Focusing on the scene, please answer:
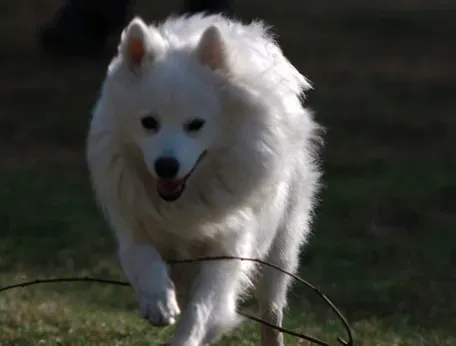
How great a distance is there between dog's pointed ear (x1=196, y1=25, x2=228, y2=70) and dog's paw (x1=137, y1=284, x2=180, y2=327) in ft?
3.42

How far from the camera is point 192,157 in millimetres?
4613

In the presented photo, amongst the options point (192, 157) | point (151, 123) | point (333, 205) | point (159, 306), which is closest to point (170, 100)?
point (151, 123)

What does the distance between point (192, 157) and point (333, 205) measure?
20.8 feet

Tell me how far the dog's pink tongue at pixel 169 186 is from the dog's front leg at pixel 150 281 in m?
0.30

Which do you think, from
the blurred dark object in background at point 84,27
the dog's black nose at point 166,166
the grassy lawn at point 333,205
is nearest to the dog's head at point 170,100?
the dog's black nose at point 166,166

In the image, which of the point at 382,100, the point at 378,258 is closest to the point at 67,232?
the point at 378,258

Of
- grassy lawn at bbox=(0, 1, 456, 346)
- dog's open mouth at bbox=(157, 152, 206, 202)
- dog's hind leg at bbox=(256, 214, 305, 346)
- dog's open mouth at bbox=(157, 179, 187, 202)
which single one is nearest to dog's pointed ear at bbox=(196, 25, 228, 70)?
dog's open mouth at bbox=(157, 152, 206, 202)

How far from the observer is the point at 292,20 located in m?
20.8

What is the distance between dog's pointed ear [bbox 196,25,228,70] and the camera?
4.75 metres

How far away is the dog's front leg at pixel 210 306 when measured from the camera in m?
4.72

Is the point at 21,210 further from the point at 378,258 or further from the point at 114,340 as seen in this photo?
the point at 114,340

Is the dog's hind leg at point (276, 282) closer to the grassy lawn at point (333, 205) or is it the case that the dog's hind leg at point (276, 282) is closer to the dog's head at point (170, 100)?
the grassy lawn at point (333, 205)

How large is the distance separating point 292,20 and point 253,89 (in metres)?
16.1

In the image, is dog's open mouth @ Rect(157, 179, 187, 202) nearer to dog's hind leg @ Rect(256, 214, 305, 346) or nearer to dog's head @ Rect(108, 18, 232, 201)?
dog's head @ Rect(108, 18, 232, 201)
